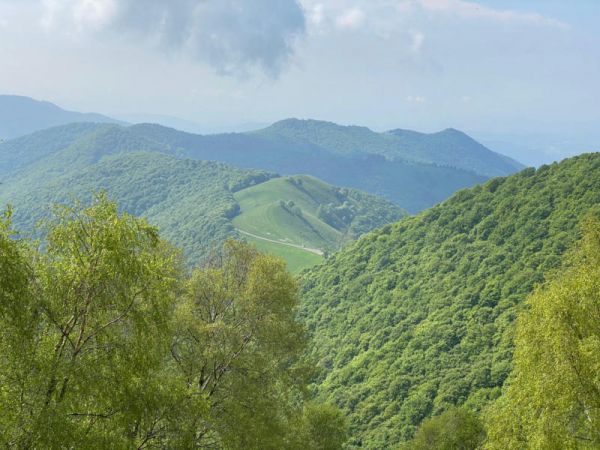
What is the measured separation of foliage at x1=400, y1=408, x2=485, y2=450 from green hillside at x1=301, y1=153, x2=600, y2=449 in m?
11.2

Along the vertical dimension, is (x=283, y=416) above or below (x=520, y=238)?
below

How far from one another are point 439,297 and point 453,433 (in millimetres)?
43448

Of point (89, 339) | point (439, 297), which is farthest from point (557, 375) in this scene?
point (439, 297)

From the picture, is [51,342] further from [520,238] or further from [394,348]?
[520,238]

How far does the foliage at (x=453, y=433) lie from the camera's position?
5116 centimetres

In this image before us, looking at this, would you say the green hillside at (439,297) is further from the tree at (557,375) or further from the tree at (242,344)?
the tree at (242,344)

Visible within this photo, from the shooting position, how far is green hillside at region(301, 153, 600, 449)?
70.8 metres

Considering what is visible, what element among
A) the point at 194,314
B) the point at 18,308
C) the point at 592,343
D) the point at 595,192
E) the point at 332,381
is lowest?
the point at 332,381

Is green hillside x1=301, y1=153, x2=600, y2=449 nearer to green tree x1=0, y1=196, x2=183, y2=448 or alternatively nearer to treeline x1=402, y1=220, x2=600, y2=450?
treeline x1=402, y1=220, x2=600, y2=450

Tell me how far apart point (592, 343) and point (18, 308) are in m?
20.0

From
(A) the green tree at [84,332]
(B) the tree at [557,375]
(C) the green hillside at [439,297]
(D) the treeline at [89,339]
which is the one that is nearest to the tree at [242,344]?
(D) the treeline at [89,339]

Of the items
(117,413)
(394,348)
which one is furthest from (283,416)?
(394,348)

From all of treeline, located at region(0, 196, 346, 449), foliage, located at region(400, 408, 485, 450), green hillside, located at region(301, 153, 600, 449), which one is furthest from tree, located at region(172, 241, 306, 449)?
green hillside, located at region(301, 153, 600, 449)

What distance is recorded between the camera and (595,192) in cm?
8500
